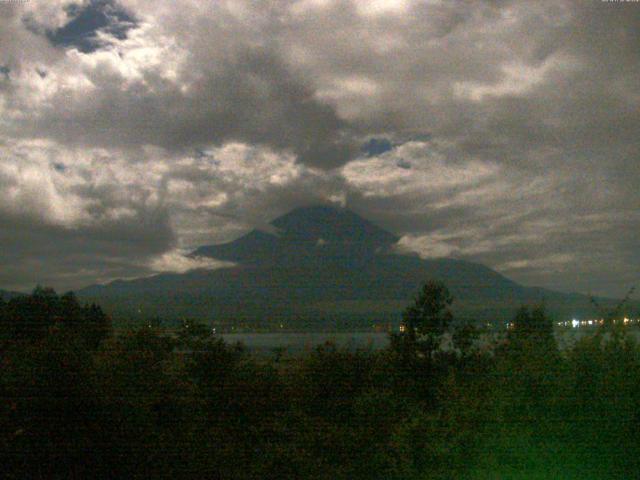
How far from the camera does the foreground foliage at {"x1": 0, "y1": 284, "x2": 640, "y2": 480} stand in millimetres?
3381

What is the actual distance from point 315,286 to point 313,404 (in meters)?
5.64

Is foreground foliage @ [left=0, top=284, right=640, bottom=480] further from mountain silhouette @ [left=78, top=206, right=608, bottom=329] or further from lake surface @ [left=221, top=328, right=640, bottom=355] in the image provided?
mountain silhouette @ [left=78, top=206, right=608, bottom=329]

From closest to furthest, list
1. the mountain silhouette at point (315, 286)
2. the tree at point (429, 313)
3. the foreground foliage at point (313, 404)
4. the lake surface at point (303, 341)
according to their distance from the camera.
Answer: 1. the foreground foliage at point (313, 404)
2. the lake surface at point (303, 341)
3. the tree at point (429, 313)
4. the mountain silhouette at point (315, 286)

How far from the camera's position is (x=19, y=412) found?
4191 mm

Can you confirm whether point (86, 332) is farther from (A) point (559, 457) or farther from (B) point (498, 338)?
(A) point (559, 457)

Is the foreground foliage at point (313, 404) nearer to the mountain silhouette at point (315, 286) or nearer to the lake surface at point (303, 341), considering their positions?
the lake surface at point (303, 341)

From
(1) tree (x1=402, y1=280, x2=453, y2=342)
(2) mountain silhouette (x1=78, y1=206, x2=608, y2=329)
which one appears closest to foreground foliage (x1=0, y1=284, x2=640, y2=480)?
(1) tree (x1=402, y1=280, x2=453, y2=342)

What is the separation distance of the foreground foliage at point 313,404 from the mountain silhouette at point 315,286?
2.07 feet

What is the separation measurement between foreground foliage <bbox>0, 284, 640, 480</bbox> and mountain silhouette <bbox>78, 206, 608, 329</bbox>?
0.63m

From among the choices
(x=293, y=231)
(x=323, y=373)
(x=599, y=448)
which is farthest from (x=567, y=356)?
(x=293, y=231)

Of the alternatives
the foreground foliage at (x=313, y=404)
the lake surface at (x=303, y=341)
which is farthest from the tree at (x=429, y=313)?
the lake surface at (x=303, y=341)

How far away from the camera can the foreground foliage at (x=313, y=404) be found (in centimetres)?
338

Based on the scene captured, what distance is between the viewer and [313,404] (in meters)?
4.95

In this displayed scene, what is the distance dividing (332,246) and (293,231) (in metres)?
2.89
